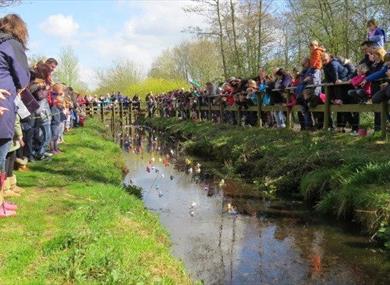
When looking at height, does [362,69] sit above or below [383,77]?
above

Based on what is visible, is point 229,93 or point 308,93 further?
point 229,93

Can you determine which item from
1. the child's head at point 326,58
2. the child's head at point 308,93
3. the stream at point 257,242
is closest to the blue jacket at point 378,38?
the child's head at point 326,58

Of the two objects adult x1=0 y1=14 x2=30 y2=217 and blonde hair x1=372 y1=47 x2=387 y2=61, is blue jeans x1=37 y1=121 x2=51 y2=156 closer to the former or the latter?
adult x1=0 y1=14 x2=30 y2=217

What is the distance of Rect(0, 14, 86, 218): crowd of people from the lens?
19.0 feet

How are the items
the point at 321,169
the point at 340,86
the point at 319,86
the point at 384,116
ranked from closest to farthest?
the point at 321,169 → the point at 384,116 → the point at 340,86 → the point at 319,86

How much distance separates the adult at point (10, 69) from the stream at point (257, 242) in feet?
8.62

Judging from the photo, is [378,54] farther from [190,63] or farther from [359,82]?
[190,63]

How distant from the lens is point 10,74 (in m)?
5.90

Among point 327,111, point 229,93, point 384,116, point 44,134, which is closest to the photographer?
point 384,116

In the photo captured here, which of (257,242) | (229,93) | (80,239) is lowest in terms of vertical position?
(257,242)

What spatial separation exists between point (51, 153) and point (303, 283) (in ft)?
27.2

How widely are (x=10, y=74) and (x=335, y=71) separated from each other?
788 cm

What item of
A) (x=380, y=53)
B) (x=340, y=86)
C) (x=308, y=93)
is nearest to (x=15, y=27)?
(x=380, y=53)

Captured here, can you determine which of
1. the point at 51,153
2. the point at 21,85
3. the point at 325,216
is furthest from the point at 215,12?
the point at 21,85
